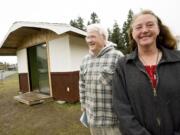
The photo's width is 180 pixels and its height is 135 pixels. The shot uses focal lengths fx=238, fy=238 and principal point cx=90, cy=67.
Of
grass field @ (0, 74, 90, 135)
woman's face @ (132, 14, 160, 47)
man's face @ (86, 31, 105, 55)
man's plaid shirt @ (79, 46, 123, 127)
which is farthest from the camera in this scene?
grass field @ (0, 74, 90, 135)

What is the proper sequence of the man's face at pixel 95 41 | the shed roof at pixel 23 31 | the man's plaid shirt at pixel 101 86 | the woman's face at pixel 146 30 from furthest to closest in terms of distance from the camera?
1. the shed roof at pixel 23 31
2. the man's face at pixel 95 41
3. the man's plaid shirt at pixel 101 86
4. the woman's face at pixel 146 30

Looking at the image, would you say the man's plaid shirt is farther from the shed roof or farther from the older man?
the shed roof

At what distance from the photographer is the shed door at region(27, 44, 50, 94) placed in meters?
9.58

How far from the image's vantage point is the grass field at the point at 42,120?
17.8ft

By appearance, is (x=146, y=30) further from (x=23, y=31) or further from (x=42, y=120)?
(x=23, y=31)

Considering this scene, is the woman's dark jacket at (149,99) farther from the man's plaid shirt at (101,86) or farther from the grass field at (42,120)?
the grass field at (42,120)

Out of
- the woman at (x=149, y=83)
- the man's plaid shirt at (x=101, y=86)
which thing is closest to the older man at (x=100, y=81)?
the man's plaid shirt at (x=101, y=86)

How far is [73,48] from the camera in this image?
26.8 ft

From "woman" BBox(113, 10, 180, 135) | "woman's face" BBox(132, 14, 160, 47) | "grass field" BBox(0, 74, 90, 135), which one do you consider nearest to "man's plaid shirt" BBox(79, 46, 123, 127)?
"woman" BBox(113, 10, 180, 135)

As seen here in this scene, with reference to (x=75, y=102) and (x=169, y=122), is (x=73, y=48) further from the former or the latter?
(x=169, y=122)

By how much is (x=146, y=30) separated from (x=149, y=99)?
1.82 feet

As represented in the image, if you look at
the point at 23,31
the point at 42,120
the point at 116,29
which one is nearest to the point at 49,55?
the point at 23,31

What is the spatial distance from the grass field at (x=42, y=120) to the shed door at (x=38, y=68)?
5.08 ft

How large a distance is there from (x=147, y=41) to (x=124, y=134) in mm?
786
